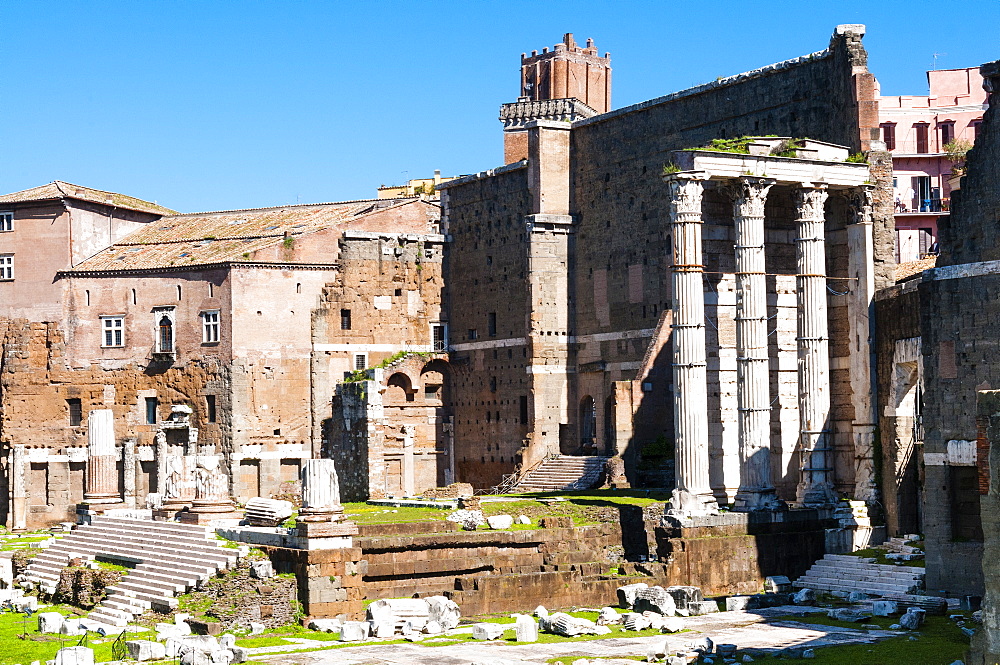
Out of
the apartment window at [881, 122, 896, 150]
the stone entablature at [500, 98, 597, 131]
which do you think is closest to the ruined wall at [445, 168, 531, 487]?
the apartment window at [881, 122, 896, 150]

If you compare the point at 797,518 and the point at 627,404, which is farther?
the point at 627,404

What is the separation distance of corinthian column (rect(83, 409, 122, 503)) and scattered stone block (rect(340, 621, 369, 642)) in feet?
50.7

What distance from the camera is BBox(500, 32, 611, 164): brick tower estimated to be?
78375mm

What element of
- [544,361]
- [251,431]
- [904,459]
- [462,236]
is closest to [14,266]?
[251,431]

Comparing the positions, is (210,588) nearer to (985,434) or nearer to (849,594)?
(849,594)

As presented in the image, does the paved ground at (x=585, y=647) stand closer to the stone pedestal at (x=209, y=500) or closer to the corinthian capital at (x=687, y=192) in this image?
the stone pedestal at (x=209, y=500)

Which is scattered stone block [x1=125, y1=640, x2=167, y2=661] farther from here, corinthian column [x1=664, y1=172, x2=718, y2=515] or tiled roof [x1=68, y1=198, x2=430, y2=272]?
tiled roof [x1=68, y1=198, x2=430, y2=272]

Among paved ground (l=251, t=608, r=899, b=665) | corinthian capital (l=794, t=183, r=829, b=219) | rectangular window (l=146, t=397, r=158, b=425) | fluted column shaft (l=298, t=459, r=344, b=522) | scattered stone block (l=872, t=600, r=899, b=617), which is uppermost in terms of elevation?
corinthian capital (l=794, t=183, r=829, b=219)

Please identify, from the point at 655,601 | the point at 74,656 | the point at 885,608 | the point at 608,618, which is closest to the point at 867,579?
the point at 885,608

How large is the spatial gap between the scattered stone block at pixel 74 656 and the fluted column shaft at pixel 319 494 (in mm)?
6332

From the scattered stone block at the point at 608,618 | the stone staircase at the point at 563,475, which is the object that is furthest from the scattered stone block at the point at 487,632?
the stone staircase at the point at 563,475

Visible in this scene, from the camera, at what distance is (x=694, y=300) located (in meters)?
36.0

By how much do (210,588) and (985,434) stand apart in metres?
15.1

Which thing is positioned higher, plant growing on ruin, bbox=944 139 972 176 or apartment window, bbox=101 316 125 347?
plant growing on ruin, bbox=944 139 972 176
